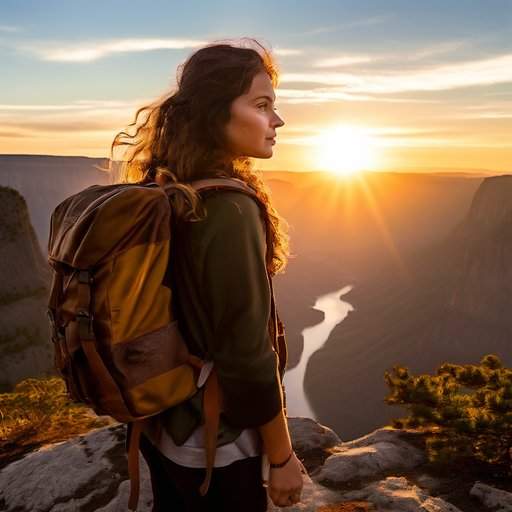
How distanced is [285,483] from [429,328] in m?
64.7

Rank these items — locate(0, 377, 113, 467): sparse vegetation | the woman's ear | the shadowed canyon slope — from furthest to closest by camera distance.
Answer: the shadowed canyon slope, locate(0, 377, 113, 467): sparse vegetation, the woman's ear

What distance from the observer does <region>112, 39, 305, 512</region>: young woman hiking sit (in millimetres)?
1685

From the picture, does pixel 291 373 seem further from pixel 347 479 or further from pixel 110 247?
pixel 110 247

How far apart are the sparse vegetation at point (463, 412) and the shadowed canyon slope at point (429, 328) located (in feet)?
122

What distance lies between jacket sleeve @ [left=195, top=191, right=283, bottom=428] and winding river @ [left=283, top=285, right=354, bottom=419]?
26971 mm

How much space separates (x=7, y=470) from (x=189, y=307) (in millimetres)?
4827

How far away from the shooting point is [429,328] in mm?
62969

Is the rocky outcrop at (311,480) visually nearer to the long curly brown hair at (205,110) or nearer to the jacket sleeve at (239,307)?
the jacket sleeve at (239,307)

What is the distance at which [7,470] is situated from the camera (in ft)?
18.2

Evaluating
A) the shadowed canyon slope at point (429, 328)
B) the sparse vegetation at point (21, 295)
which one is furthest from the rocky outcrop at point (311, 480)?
the shadowed canyon slope at point (429, 328)

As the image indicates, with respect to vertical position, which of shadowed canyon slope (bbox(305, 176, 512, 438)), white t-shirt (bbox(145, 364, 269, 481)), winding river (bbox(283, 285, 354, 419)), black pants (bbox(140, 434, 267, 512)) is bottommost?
winding river (bbox(283, 285, 354, 419))

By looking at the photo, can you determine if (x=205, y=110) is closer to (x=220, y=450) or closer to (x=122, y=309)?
(x=122, y=309)

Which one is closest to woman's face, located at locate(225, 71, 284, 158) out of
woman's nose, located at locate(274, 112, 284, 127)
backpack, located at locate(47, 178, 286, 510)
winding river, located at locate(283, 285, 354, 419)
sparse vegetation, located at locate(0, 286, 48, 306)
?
woman's nose, located at locate(274, 112, 284, 127)

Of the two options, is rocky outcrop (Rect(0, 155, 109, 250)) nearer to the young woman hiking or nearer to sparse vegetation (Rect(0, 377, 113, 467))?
sparse vegetation (Rect(0, 377, 113, 467))
